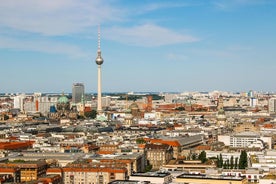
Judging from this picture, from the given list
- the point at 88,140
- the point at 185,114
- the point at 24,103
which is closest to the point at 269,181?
the point at 88,140

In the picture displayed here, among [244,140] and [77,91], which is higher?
[77,91]

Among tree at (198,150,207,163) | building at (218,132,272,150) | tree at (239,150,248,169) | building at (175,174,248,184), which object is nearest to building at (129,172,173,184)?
building at (175,174,248,184)

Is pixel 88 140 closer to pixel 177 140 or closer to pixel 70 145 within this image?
pixel 70 145

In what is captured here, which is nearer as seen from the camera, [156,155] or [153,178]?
[153,178]

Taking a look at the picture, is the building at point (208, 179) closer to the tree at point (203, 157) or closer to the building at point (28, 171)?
the building at point (28, 171)

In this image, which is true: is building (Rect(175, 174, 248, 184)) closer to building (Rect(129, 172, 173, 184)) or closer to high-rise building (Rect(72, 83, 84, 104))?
building (Rect(129, 172, 173, 184))

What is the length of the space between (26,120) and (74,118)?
8.19 m

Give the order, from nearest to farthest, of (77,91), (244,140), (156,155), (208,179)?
(208,179) < (156,155) < (244,140) < (77,91)

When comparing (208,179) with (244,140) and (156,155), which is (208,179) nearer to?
(156,155)

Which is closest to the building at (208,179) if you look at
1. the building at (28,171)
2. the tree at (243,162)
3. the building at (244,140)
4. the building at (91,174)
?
the building at (91,174)

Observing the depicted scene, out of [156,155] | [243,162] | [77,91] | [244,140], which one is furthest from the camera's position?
[77,91]

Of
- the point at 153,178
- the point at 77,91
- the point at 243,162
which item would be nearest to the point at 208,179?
the point at 153,178

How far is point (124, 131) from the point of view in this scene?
220 feet

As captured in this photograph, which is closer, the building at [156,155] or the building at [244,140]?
the building at [156,155]
